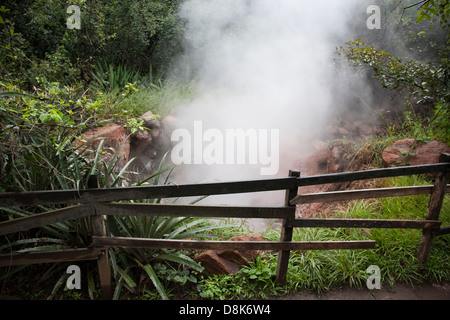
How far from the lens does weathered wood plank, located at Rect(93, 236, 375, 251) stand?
7.80ft

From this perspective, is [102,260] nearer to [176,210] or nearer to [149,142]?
[176,210]

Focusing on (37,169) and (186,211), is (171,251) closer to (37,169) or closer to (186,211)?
(186,211)

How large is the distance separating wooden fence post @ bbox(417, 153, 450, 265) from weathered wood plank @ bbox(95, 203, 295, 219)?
146 centimetres

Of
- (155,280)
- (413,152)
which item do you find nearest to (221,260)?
(155,280)

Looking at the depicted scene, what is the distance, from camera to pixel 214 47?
7.31 m

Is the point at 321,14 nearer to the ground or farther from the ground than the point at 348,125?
farther from the ground

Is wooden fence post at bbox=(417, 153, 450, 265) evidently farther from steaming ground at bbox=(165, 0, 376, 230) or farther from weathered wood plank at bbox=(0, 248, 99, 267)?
steaming ground at bbox=(165, 0, 376, 230)

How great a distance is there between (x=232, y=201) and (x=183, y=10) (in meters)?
4.55

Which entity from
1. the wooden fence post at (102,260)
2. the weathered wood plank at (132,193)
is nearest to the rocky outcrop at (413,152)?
the weathered wood plank at (132,193)

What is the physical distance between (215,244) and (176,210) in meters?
0.44

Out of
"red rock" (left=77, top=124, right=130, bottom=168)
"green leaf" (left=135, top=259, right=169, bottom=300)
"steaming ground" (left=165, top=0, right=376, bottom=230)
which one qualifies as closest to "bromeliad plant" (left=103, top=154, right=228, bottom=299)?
"green leaf" (left=135, top=259, right=169, bottom=300)

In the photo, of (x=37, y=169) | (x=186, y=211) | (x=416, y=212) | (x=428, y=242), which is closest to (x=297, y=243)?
(x=186, y=211)

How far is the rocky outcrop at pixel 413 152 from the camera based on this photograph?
4.16 m

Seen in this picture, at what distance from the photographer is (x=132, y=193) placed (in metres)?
2.25
